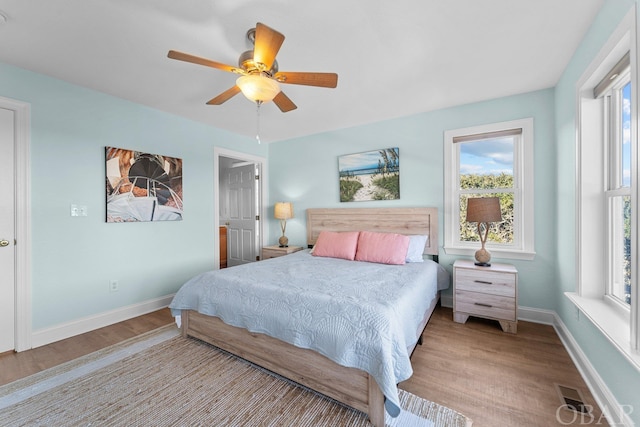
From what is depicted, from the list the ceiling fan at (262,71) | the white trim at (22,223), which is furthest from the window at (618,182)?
the white trim at (22,223)

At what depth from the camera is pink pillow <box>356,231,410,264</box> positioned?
283 centimetres

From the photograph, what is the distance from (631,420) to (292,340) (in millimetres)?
1737

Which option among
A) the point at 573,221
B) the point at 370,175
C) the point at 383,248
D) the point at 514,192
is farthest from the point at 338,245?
the point at 573,221

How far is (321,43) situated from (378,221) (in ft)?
7.26

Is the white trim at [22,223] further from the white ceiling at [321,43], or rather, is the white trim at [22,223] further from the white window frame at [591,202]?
the white window frame at [591,202]

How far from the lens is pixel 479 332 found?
8.13 feet

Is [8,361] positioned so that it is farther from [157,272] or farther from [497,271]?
[497,271]

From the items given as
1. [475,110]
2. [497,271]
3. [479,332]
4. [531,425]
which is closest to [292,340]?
[531,425]

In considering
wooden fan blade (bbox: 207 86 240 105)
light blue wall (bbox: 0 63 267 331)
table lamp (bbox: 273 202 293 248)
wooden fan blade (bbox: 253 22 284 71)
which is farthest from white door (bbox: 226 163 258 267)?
wooden fan blade (bbox: 253 22 284 71)

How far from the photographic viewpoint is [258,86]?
5.43 ft

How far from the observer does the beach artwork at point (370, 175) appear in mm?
3444

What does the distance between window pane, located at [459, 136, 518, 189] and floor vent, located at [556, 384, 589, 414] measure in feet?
6.37

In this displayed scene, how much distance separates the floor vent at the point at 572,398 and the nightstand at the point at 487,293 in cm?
77

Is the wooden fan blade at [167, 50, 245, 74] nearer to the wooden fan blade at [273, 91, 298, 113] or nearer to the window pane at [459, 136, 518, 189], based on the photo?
the wooden fan blade at [273, 91, 298, 113]
